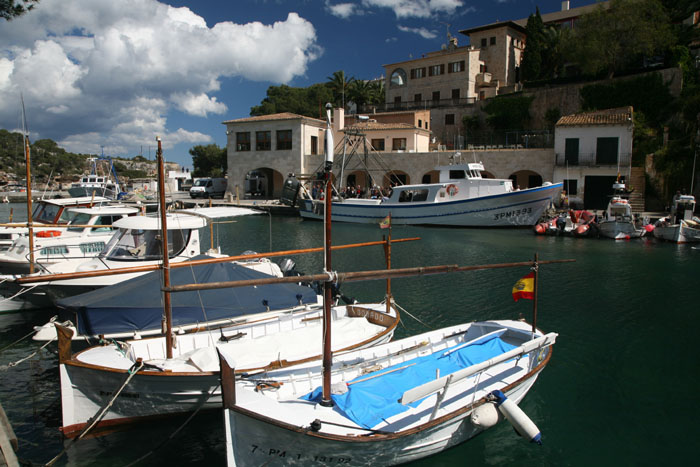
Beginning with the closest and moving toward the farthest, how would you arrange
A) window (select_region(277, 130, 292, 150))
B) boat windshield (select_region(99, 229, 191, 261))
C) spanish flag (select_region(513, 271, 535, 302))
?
1. spanish flag (select_region(513, 271, 535, 302))
2. boat windshield (select_region(99, 229, 191, 261))
3. window (select_region(277, 130, 292, 150))

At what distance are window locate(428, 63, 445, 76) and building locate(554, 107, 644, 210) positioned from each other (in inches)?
847

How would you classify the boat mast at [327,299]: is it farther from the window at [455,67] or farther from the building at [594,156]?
the window at [455,67]

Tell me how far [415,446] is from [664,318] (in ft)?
34.1

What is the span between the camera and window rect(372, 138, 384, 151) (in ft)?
146

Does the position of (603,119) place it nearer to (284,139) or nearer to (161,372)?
(284,139)

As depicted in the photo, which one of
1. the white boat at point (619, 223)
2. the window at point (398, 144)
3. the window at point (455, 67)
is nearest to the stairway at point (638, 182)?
the white boat at point (619, 223)

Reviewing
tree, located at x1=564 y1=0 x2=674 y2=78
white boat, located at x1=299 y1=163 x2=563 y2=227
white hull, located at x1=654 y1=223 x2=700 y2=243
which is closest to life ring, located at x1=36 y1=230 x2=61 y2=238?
white boat, located at x1=299 y1=163 x2=563 y2=227

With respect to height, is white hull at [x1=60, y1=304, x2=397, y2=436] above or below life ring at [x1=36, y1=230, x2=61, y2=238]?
below

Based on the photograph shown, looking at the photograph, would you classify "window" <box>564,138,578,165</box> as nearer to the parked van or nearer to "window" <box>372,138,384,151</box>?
"window" <box>372,138,384,151</box>

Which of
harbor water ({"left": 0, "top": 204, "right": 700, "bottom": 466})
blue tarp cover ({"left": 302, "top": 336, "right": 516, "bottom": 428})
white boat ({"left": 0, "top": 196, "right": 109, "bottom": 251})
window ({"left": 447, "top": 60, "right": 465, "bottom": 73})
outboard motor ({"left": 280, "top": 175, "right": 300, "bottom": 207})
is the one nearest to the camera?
blue tarp cover ({"left": 302, "top": 336, "right": 516, "bottom": 428})

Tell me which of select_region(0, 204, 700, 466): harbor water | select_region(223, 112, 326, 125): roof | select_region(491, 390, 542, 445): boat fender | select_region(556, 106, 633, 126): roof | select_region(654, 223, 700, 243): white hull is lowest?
select_region(0, 204, 700, 466): harbor water

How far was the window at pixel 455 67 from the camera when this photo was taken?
171 feet

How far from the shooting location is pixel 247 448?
550 cm

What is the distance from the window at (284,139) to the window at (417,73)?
19373 mm
